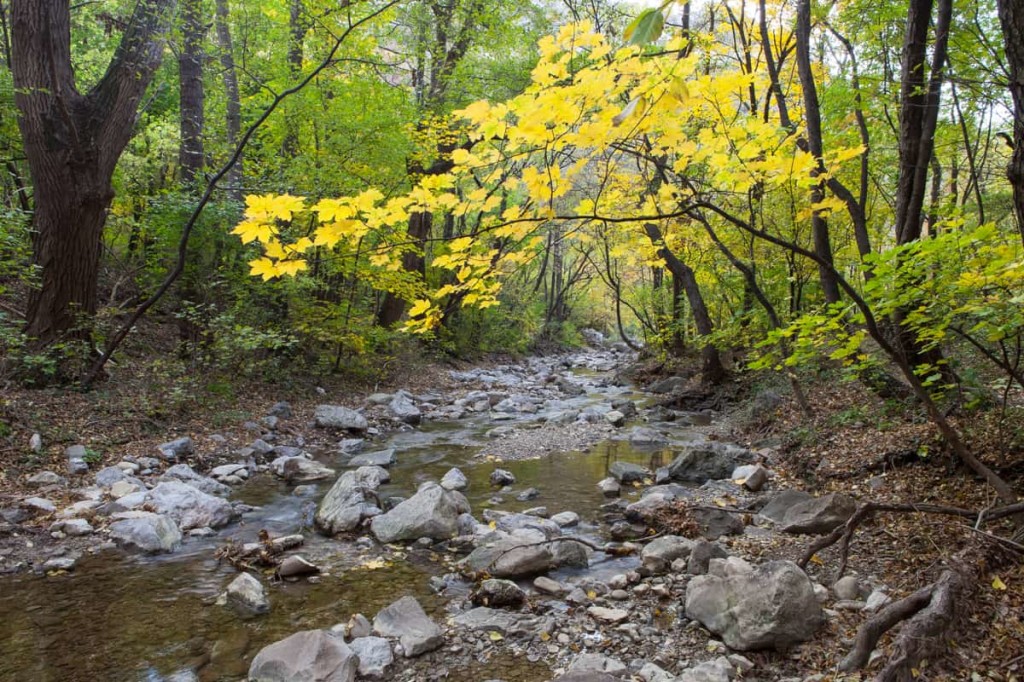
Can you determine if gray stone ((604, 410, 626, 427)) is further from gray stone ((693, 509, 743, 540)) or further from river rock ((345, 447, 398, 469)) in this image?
gray stone ((693, 509, 743, 540))

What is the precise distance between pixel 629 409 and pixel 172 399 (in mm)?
7732

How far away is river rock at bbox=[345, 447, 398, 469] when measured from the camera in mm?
7527

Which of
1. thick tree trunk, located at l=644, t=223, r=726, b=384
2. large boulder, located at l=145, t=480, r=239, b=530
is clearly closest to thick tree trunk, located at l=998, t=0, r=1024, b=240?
large boulder, located at l=145, t=480, r=239, b=530

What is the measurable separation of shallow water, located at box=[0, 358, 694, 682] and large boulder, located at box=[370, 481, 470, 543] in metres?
0.27

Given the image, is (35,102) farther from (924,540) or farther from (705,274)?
(705,274)

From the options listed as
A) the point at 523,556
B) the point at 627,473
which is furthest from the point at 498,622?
the point at 627,473

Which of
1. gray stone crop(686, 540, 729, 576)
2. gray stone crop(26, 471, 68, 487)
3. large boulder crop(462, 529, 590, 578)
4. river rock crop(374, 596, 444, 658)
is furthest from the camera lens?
gray stone crop(26, 471, 68, 487)

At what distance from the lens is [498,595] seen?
3904 millimetres

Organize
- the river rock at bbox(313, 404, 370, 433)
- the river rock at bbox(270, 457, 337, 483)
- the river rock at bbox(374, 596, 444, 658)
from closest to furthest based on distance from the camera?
the river rock at bbox(374, 596, 444, 658) → the river rock at bbox(270, 457, 337, 483) → the river rock at bbox(313, 404, 370, 433)

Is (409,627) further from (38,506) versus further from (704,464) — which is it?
(704,464)

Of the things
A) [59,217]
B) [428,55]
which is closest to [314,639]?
[59,217]

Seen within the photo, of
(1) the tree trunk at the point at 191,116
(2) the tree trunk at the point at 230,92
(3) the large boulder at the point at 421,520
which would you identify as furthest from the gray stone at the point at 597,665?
(2) the tree trunk at the point at 230,92

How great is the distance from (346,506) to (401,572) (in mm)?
1206

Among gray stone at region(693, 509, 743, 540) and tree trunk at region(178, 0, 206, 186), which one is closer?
gray stone at region(693, 509, 743, 540)
